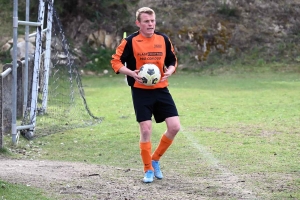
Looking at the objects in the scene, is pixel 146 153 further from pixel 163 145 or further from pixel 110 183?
pixel 110 183

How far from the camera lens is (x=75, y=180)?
21.2ft

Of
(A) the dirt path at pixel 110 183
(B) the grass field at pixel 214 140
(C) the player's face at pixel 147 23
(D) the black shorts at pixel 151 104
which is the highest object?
(C) the player's face at pixel 147 23

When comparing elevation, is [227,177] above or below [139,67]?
below

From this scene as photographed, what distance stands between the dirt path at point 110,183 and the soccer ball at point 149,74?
41.3 inches

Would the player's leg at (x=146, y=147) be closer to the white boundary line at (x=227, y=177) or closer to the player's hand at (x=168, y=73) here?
the player's hand at (x=168, y=73)

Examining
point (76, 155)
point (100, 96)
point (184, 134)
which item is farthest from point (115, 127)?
point (100, 96)

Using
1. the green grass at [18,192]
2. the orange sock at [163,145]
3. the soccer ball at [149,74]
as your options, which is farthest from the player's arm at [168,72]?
the green grass at [18,192]

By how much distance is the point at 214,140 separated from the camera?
977cm

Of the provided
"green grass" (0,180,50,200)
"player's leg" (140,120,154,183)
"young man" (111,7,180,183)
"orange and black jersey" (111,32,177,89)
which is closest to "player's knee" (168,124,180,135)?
"young man" (111,7,180,183)

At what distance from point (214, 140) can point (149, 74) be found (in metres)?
3.61

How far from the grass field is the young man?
66cm

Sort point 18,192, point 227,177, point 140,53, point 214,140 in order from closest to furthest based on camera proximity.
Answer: point 18,192 < point 140,53 < point 227,177 < point 214,140

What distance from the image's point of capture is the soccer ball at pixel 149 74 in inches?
252

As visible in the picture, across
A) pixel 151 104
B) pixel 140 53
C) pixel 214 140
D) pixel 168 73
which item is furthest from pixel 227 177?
pixel 214 140
